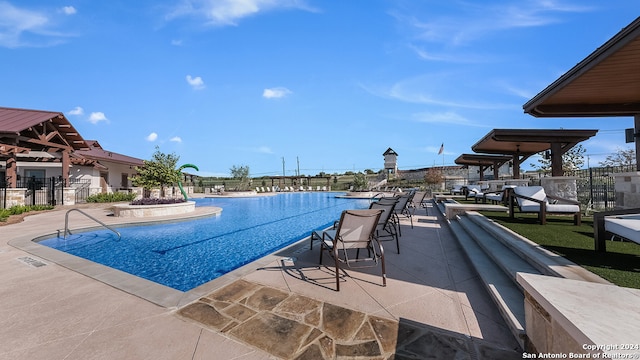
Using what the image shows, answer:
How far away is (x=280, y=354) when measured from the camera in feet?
6.17

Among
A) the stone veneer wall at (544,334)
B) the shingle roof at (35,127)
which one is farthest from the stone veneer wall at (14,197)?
the stone veneer wall at (544,334)

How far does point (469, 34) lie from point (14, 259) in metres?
12.9

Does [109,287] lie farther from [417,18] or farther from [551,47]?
[551,47]

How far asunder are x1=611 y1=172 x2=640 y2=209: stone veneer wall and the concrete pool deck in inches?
178

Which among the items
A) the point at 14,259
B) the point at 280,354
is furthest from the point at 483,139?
the point at 14,259

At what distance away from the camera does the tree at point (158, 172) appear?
11.8m

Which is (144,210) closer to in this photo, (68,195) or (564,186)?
(68,195)

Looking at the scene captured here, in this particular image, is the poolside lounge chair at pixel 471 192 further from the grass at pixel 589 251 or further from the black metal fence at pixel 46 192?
the black metal fence at pixel 46 192

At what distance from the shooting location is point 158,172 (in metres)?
11.8

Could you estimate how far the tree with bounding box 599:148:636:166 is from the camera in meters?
19.0

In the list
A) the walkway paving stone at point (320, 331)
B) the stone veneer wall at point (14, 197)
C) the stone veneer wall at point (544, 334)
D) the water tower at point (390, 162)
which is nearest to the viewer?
the stone veneer wall at point (544, 334)

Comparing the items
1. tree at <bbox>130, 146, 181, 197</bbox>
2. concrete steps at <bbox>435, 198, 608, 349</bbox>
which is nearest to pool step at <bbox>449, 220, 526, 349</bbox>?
concrete steps at <bbox>435, 198, 608, 349</bbox>

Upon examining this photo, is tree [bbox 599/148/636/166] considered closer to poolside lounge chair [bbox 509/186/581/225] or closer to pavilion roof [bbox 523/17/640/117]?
pavilion roof [bbox 523/17/640/117]

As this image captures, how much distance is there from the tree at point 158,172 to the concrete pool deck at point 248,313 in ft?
28.5
